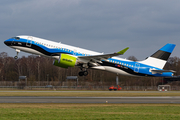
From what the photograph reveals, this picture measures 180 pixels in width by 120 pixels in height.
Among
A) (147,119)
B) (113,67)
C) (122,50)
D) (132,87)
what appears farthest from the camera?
(132,87)

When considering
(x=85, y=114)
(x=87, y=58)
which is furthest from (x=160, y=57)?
(x=85, y=114)

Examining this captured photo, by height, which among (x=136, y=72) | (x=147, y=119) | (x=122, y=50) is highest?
(x=122, y=50)

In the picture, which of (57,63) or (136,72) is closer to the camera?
(57,63)

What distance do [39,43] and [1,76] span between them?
262 ft

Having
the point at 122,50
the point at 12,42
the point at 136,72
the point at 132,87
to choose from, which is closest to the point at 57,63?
the point at 12,42

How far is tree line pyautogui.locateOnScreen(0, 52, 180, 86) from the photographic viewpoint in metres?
83.7

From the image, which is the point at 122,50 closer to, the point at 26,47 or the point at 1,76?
the point at 26,47

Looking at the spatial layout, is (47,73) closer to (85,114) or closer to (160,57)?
(160,57)

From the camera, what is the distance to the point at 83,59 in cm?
4122

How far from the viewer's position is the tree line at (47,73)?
8369 cm

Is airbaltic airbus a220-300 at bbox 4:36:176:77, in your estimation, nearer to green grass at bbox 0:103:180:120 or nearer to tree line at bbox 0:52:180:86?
green grass at bbox 0:103:180:120

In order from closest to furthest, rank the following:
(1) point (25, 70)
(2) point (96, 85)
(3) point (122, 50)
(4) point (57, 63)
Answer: (3) point (122, 50) < (4) point (57, 63) < (2) point (96, 85) < (1) point (25, 70)

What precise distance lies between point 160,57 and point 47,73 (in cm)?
6930

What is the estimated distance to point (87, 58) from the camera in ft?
134
